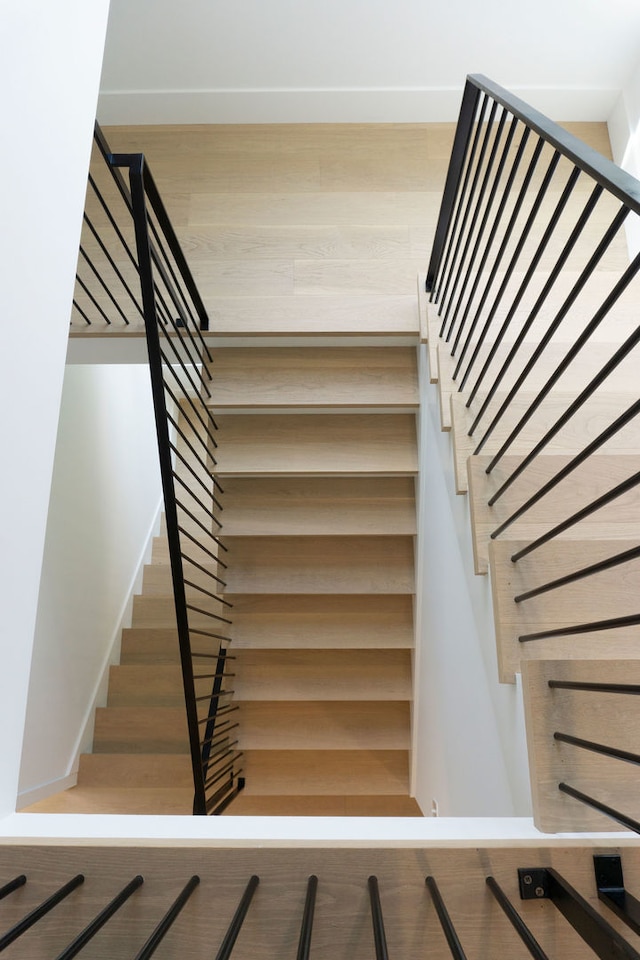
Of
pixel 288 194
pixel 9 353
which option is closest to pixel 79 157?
pixel 9 353

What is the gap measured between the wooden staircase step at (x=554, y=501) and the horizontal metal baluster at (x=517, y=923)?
0.82m

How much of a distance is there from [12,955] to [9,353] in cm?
100

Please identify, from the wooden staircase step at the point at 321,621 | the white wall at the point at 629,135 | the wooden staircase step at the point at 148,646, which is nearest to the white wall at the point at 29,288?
the wooden staircase step at the point at 321,621

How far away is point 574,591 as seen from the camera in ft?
4.82

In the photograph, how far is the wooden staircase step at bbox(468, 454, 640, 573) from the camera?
165cm

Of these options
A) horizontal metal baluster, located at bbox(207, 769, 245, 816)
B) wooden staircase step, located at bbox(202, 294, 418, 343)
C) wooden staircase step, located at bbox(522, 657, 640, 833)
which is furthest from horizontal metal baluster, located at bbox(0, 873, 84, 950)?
wooden staircase step, located at bbox(202, 294, 418, 343)

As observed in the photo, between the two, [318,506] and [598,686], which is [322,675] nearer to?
[318,506]

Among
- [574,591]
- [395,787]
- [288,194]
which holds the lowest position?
[395,787]

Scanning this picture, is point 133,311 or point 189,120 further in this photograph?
point 189,120

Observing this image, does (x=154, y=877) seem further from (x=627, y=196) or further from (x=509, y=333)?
(x=509, y=333)

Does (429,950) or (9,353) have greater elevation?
(9,353)

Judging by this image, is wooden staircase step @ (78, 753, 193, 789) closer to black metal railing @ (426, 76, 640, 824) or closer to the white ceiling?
black metal railing @ (426, 76, 640, 824)

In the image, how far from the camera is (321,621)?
3.39m

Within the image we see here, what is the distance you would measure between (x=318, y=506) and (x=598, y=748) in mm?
2329
